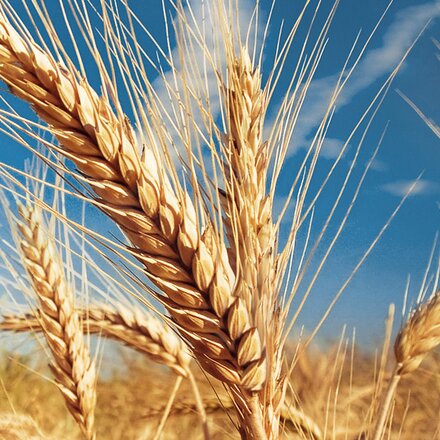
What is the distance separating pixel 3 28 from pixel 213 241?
1.25 feet

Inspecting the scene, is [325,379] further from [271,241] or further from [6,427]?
[271,241]

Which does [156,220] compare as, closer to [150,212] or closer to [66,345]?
[150,212]

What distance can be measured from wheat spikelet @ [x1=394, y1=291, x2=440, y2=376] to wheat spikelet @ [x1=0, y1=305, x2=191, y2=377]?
548 mm

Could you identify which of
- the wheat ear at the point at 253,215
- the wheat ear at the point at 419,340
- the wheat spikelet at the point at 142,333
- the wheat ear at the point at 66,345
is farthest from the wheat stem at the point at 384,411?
the wheat ear at the point at 66,345

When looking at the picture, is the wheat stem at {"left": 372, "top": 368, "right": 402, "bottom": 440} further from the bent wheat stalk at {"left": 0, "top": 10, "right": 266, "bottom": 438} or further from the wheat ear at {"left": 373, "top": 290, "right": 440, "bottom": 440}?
the bent wheat stalk at {"left": 0, "top": 10, "right": 266, "bottom": 438}

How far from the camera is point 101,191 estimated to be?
2.28 feet

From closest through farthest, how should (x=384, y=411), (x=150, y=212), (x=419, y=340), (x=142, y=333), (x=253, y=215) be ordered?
(x=150, y=212) < (x=253, y=215) < (x=384, y=411) < (x=419, y=340) < (x=142, y=333)

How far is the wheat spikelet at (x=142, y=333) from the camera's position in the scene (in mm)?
1564

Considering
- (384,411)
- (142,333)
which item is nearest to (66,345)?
(142,333)

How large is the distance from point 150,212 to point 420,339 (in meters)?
0.87

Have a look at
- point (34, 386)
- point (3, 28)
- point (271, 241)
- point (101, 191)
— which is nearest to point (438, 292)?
point (271, 241)

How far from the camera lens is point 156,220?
68cm

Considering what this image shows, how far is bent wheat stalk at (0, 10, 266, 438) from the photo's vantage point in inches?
26.3

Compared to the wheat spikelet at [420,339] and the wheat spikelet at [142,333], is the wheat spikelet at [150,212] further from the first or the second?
the wheat spikelet at [142,333]
